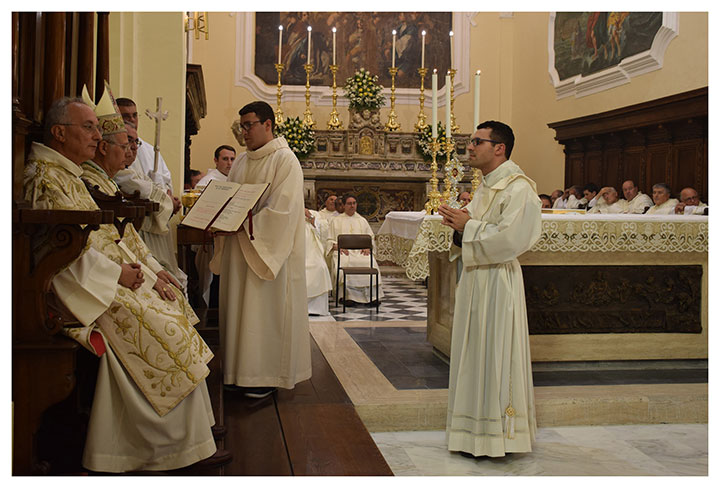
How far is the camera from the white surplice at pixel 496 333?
3684mm

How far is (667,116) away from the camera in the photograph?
1029 cm

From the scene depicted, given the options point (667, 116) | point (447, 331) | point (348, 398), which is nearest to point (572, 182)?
point (667, 116)

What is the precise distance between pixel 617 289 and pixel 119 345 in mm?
4021

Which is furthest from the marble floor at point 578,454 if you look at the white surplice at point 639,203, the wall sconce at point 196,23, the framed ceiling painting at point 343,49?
the framed ceiling painting at point 343,49

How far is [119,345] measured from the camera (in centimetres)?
267

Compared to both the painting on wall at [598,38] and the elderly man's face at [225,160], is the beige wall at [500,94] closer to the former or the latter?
the painting on wall at [598,38]

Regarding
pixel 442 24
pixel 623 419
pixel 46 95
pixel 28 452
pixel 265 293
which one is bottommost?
pixel 623 419

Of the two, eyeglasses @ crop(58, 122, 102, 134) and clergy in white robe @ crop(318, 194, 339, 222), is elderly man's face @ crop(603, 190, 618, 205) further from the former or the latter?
eyeglasses @ crop(58, 122, 102, 134)

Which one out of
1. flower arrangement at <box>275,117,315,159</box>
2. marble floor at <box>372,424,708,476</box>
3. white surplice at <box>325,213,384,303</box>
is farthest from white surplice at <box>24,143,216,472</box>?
flower arrangement at <box>275,117,315,159</box>

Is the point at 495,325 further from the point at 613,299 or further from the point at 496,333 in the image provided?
the point at 613,299

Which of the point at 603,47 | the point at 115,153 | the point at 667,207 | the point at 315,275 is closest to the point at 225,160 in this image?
the point at 315,275

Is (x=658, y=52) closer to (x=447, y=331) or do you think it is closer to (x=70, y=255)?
(x=447, y=331)

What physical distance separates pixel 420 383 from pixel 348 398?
2.40 feet

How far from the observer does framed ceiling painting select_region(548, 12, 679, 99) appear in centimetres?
1084
